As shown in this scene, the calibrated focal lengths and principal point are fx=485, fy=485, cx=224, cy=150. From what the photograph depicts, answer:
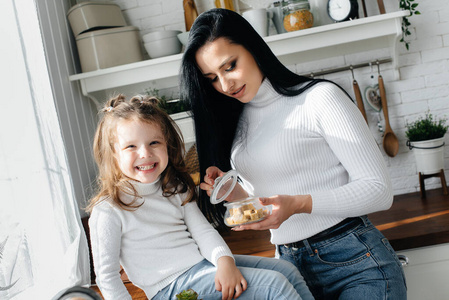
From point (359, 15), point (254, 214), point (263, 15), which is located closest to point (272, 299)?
point (254, 214)

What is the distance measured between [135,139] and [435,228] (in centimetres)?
125

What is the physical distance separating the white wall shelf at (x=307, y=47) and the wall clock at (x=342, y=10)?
57mm

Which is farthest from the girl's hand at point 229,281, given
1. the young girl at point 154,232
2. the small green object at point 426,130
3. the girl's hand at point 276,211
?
the small green object at point 426,130

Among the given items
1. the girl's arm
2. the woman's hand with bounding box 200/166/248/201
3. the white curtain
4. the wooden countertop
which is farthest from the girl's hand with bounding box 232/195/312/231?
the wooden countertop

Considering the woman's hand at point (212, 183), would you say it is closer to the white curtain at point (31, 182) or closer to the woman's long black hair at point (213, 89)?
the woman's long black hair at point (213, 89)

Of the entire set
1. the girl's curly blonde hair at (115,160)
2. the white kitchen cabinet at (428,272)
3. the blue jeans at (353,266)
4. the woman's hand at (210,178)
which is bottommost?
the white kitchen cabinet at (428,272)

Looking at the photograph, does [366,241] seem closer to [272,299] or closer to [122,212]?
[272,299]

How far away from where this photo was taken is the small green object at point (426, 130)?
2.42 metres

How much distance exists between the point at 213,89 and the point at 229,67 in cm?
18

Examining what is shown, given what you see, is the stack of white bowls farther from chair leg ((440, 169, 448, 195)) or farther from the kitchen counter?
chair leg ((440, 169, 448, 195))

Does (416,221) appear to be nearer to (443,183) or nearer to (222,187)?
(443,183)

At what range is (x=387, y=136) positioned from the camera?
8.52ft

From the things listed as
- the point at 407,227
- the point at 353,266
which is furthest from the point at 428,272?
the point at 353,266

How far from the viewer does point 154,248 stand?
1298 millimetres
